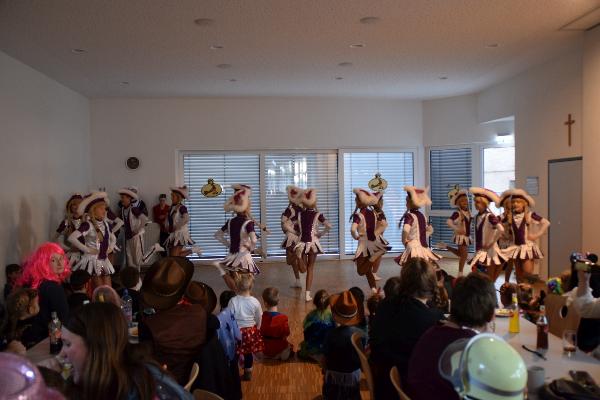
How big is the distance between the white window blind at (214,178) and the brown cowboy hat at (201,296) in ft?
23.6

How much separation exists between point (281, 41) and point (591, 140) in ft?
13.0

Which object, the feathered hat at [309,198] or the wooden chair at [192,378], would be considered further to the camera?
the feathered hat at [309,198]

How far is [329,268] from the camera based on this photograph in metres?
9.97

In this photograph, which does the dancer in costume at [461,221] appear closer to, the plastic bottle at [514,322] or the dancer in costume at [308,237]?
A: the dancer in costume at [308,237]

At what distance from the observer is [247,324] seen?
14.4ft

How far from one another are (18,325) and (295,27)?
4.10 metres

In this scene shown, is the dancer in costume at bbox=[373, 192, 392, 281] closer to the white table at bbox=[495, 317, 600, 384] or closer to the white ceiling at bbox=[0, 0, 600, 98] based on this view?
the white ceiling at bbox=[0, 0, 600, 98]

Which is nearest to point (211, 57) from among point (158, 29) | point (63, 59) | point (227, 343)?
point (158, 29)

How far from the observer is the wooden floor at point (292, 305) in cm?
418

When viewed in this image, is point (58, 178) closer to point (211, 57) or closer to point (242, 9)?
point (211, 57)

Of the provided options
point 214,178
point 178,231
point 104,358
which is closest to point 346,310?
point 104,358

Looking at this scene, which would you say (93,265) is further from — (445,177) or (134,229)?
(445,177)

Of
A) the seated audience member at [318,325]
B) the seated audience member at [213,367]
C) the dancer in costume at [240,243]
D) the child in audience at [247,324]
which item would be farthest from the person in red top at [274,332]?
the dancer in costume at [240,243]

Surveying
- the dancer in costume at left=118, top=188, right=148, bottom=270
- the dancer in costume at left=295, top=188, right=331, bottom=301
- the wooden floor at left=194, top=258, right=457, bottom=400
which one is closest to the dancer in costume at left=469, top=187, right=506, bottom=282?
the wooden floor at left=194, top=258, right=457, bottom=400
